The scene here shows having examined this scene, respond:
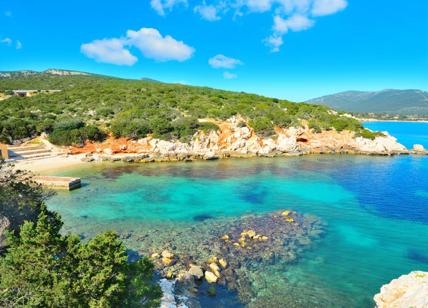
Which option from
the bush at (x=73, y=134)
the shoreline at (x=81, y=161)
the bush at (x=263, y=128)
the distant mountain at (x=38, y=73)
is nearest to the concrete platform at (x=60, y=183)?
the shoreline at (x=81, y=161)

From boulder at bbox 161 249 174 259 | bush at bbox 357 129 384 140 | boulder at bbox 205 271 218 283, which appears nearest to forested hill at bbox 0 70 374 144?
bush at bbox 357 129 384 140

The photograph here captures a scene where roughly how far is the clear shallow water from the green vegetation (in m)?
6.65

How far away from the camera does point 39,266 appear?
8.73 m

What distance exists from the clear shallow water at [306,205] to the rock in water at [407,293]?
201cm

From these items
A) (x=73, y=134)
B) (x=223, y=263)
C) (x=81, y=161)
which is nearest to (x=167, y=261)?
(x=223, y=263)

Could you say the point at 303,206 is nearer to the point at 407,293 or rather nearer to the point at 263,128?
the point at 407,293

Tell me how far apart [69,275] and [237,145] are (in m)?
41.1

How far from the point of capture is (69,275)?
875cm

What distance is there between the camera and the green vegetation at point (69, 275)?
8.14 meters

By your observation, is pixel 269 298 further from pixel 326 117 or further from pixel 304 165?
pixel 326 117

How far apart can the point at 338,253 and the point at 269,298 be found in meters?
6.15

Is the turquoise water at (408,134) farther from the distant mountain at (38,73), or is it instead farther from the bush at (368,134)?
the distant mountain at (38,73)

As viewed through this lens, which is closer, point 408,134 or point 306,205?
point 306,205

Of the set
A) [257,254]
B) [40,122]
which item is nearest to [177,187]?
[257,254]
